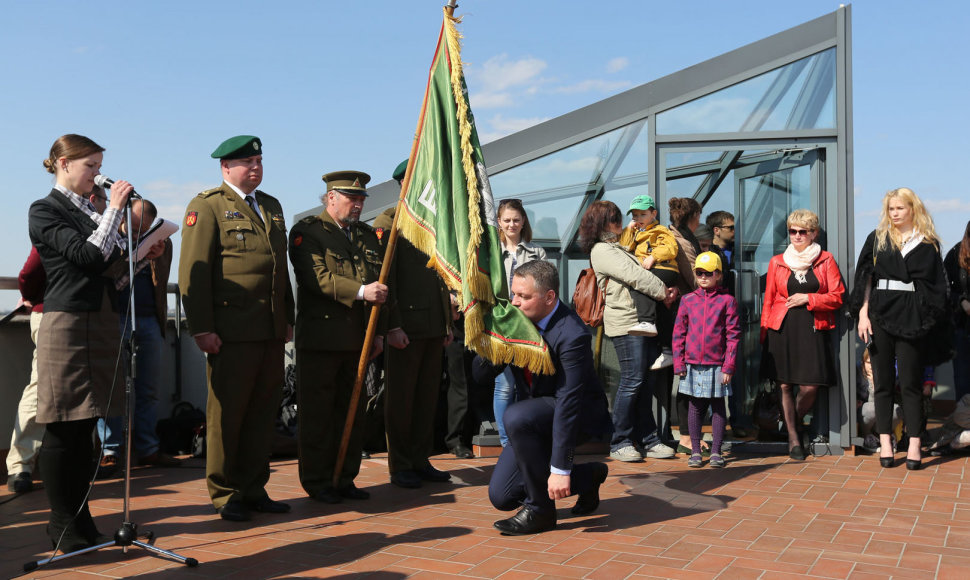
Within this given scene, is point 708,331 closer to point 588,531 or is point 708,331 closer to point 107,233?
point 588,531

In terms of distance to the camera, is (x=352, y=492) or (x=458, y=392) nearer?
(x=352, y=492)

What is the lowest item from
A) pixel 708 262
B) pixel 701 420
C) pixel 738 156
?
pixel 701 420

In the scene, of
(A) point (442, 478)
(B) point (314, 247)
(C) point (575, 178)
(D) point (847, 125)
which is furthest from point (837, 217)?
(B) point (314, 247)

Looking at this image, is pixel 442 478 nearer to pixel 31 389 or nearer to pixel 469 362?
pixel 469 362

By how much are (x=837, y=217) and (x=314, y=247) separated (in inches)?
163

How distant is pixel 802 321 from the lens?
6762 millimetres

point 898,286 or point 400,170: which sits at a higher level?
point 400,170

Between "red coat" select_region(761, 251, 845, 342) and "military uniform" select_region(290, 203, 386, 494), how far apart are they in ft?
10.9

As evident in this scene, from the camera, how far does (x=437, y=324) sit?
5941 millimetres

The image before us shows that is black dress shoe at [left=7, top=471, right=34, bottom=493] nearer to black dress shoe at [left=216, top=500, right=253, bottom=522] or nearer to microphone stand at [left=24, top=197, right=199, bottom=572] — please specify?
black dress shoe at [left=216, top=500, right=253, bottom=522]

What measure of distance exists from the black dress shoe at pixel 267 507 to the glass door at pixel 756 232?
4.00 m

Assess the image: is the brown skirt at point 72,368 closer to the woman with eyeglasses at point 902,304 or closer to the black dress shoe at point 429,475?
the black dress shoe at point 429,475

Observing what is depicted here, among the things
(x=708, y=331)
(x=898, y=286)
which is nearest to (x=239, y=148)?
(x=708, y=331)

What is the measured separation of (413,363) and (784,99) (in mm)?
3674
